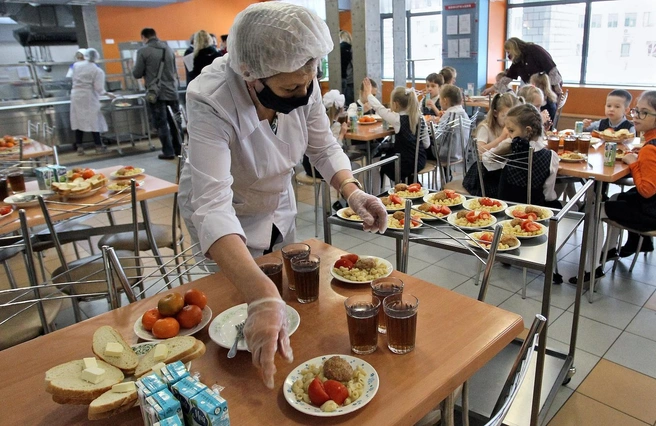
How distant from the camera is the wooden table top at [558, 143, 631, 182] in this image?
2.82 m

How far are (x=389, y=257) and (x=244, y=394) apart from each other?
270 cm

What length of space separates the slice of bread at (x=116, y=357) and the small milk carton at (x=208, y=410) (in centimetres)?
29

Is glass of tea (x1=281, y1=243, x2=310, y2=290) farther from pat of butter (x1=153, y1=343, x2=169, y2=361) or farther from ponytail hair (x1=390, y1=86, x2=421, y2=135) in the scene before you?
ponytail hair (x1=390, y1=86, x2=421, y2=135)

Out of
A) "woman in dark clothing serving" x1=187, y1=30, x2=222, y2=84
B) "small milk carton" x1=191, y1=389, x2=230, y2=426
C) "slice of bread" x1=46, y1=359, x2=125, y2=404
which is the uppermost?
"woman in dark clothing serving" x1=187, y1=30, x2=222, y2=84

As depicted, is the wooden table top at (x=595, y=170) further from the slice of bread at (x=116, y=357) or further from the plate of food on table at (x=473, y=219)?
the slice of bread at (x=116, y=357)

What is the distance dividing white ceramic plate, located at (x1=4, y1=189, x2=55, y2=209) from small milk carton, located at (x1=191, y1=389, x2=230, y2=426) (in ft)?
7.38

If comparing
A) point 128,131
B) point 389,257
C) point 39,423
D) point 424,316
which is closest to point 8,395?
point 39,423

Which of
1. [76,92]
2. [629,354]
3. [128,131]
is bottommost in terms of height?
[629,354]

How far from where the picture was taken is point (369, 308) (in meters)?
1.14

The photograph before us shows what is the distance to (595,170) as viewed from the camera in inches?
115

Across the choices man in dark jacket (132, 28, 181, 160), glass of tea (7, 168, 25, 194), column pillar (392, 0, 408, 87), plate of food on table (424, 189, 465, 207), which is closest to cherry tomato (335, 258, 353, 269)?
plate of food on table (424, 189, 465, 207)

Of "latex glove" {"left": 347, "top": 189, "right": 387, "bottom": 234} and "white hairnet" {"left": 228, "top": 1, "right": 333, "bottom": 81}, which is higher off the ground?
"white hairnet" {"left": 228, "top": 1, "right": 333, "bottom": 81}

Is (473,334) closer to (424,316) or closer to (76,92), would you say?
(424,316)

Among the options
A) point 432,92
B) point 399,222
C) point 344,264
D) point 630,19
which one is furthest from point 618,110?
point 630,19
